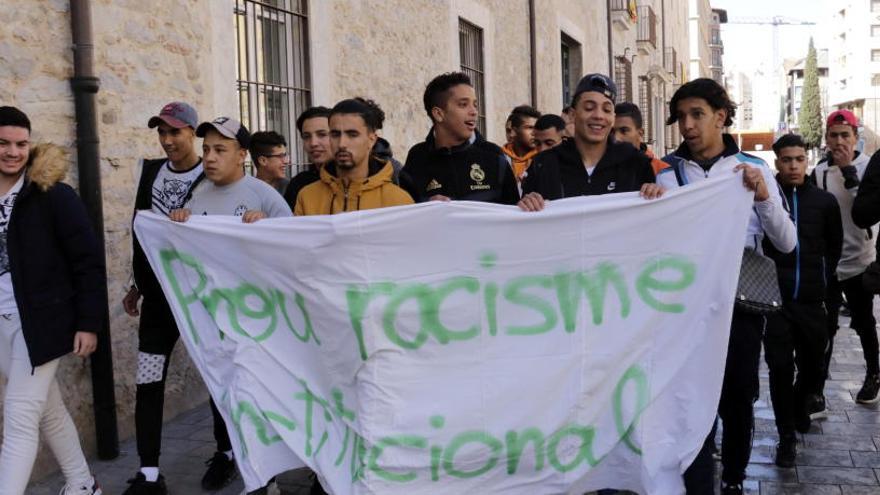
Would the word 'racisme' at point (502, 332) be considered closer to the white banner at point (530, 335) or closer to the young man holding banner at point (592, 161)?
the white banner at point (530, 335)

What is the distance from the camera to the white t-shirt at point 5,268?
3992 millimetres

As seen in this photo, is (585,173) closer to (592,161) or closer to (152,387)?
(592,161)

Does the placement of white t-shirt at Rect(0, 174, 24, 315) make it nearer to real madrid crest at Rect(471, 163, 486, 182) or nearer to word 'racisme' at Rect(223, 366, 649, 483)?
word 'racisme' at Rect(223, 366, 649, 483)

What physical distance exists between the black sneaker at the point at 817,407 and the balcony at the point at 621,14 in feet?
51.3

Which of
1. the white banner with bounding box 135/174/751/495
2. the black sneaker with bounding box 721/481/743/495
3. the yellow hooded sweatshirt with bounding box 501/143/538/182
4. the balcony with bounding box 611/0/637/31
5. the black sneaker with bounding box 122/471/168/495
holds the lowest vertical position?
the black sneaker with bounding box 721/481/743/495

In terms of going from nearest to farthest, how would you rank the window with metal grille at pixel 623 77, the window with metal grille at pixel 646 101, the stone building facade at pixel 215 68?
the stone building facade at pixel 215 68, the window with metal grille at pixel 623 77, the window with metal grille at pixel 646 101

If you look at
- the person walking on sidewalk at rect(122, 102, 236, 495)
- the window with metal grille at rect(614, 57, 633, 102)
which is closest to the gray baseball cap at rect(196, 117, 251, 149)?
the person walking on sidewalk at rect(122, 102, 236, 495)

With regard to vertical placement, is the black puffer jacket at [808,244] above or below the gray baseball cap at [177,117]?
below

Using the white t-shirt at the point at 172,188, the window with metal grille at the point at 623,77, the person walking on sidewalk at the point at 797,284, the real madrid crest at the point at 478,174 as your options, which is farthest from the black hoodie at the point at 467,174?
the window with metal grille at the point at 623,77

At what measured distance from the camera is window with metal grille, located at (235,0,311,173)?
283 inches

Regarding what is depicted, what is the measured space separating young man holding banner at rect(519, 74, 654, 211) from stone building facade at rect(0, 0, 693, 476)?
2.74 metres

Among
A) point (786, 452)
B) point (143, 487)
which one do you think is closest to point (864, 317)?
point (786, 452)

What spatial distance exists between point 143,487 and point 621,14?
17.8m

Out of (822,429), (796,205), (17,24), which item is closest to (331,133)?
(17,24)
